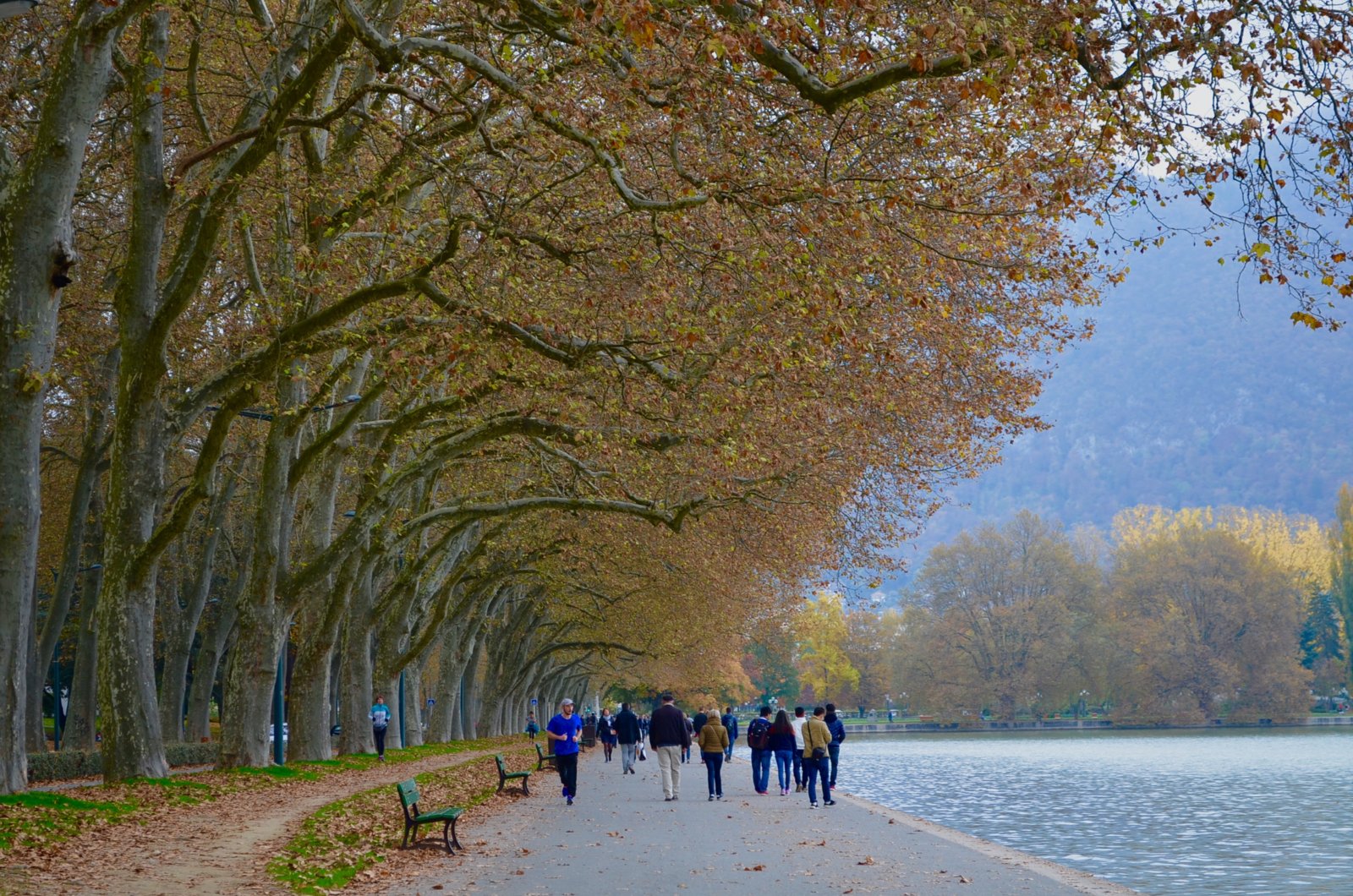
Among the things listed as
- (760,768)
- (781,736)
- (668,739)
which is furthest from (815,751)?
(760,768)

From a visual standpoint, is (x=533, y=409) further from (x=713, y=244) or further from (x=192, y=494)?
(x=713, y=244)

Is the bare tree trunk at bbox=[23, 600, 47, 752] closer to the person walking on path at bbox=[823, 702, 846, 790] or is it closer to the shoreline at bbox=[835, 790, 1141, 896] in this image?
the person walking on path at bbox=[823, 702, 846, 790]

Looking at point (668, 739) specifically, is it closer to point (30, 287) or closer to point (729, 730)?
point (30, 287)

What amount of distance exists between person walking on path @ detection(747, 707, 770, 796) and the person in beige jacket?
43.2 inches

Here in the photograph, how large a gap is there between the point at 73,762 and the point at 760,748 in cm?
1433

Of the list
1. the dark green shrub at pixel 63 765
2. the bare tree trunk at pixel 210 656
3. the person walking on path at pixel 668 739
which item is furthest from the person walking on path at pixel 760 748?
the bare tree trunk at pixel 210 656

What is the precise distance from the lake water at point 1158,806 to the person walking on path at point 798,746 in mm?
2439

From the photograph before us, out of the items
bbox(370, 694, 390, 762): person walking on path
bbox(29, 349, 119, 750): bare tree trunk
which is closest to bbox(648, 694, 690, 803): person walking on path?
bbox(29, 349, 119, 750): bare tree trunk

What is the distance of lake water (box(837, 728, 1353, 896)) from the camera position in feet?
55.8

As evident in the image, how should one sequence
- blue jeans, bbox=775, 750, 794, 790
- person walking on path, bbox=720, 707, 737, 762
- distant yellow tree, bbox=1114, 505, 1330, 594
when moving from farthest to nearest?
distant yellow tree, bbox=1114, 505, 1330, 594 → person walking on path, bbox=720, 707, 737, 762 → blue jeans, bbox=775, 750, 794, 790

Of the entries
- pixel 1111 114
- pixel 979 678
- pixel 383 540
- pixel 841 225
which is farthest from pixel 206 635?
pixel 979 678

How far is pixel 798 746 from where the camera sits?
2366 cm

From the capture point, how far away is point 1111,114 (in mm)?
9234

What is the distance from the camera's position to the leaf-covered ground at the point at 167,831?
11023mm
